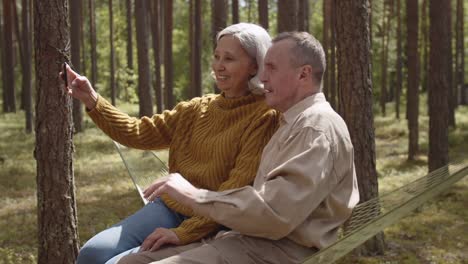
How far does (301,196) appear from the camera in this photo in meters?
2.35

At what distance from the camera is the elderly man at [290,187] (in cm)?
237

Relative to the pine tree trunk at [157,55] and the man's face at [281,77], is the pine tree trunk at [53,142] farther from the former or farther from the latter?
the pine tree trunk at [157,55]

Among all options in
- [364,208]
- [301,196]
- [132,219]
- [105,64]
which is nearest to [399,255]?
[364,208]

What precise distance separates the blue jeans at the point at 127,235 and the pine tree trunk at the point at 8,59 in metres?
21.0

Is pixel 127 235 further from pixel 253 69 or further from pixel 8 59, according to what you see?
pixel 8 59

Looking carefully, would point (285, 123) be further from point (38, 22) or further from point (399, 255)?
point (399, 255)

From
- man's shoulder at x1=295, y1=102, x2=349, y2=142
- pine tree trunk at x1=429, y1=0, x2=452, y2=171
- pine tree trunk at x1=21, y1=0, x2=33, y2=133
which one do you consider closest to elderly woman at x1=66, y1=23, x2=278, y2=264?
man's shoulder at x1=295, y1=102, x2=349, y2=142

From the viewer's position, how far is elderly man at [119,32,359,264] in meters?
2.37

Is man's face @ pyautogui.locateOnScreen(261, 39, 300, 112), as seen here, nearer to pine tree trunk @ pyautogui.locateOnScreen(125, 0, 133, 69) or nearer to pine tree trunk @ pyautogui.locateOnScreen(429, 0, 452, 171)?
pine tree trunk @ pyautogui.locateOnScreen(429, 0, 452, 171)

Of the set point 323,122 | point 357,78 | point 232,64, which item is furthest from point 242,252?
point 357,78

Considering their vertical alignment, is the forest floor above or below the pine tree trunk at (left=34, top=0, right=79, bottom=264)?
below

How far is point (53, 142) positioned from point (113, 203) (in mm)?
5204

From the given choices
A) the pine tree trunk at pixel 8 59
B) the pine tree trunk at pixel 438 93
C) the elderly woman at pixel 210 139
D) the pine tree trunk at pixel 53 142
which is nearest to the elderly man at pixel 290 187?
the elderly woman at pixel 210 139

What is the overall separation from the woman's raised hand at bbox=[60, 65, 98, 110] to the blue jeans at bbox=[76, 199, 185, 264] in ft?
2.02
